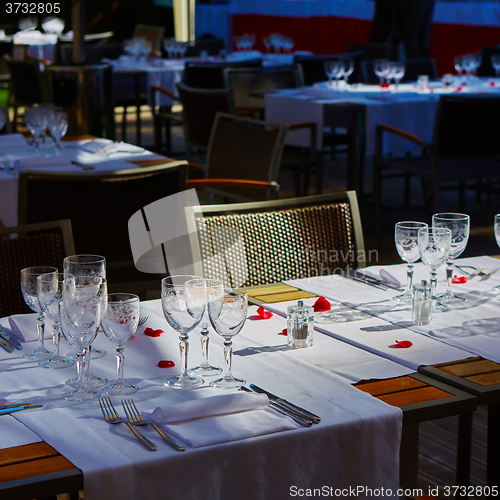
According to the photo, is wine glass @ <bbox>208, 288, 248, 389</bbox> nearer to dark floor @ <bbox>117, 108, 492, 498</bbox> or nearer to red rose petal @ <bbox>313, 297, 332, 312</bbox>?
red rose petal @ <bbox>313, 297, 332, 312</bbox>

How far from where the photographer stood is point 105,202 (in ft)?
8.97

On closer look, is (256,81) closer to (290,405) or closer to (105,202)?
(105,202)

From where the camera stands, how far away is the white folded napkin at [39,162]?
3314 mm

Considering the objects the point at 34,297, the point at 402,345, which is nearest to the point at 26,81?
the point at 34,297

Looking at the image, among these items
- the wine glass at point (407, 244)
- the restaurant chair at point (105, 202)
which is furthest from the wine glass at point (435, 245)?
the restaurant chair at point (105, 202)

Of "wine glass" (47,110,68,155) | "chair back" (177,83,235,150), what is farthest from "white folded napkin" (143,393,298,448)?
"chair back" (177,83,235,150)

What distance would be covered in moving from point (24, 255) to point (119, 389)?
2.82ft

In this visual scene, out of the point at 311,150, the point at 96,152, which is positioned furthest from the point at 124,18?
the point at 96,152

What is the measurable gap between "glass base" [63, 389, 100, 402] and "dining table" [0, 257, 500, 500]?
15 millimetres

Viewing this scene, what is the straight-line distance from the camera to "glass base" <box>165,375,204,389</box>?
1.34 m

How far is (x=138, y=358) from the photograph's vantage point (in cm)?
149

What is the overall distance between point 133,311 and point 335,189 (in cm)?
530

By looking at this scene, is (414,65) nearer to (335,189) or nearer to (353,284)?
(335,189)

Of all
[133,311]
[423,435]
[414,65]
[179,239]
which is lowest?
[423,435]
